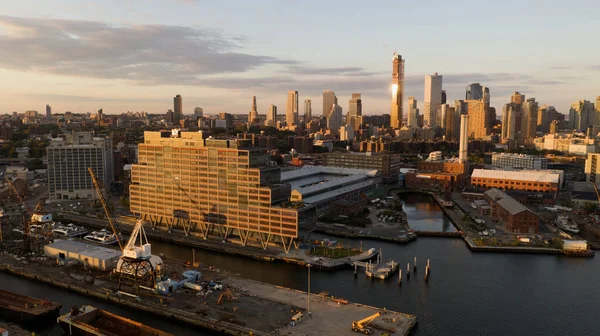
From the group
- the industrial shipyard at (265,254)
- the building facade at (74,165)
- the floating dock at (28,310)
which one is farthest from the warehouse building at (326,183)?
the building facade at (74,165)

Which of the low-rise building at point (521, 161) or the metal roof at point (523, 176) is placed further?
the low-rise building at point (521, 161)

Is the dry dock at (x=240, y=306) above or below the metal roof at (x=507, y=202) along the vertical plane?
below

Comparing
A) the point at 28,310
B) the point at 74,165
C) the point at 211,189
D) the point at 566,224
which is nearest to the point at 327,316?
the point at 28,310

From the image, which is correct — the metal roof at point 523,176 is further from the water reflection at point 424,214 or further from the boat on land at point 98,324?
the boat on land at point 98,324

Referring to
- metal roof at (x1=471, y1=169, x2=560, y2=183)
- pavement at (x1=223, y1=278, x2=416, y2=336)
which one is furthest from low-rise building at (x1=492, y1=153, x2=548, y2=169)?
pavement at (x1=223, y1=278, x2=416, y2=336)

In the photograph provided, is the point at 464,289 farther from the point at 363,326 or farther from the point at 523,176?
the point at 523,176

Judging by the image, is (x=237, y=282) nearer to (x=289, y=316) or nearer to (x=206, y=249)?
(x=289, y=316)

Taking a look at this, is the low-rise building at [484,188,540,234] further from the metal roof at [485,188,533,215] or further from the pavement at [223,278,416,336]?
the pavement at [223,278,416,336]
